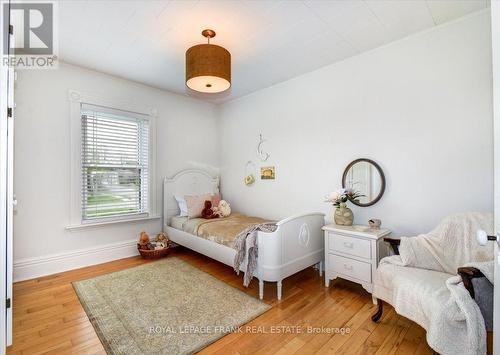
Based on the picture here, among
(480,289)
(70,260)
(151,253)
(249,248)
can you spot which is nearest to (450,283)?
(480,289)

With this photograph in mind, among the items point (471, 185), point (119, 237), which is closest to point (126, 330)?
point (119, 237)

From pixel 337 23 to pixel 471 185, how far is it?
187 cm

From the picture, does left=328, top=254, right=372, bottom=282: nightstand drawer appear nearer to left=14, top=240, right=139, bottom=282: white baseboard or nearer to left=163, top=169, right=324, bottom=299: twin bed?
left=163, top=169, right=324, bottom=299: twin bed

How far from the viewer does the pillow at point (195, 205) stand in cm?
364

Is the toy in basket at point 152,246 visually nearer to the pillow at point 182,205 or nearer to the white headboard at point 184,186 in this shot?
the white headboard at point 184,186

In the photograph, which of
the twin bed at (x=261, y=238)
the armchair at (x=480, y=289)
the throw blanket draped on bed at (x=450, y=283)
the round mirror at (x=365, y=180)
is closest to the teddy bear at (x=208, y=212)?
the twin bed at (x=261, y=238)

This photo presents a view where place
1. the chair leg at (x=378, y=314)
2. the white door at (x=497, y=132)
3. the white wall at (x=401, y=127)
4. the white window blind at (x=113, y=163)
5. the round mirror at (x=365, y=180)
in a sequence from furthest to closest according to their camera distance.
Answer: the white window blind at (x=113, y=163), the round mirror at (x=365, y=180), the white wall at (x=401, y=127), the chair leg at (x=378, y=314), the white door at (x=497, y=132)

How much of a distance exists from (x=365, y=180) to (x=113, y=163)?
10.8 feet

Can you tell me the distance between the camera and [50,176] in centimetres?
292

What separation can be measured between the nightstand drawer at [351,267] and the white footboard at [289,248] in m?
0.25

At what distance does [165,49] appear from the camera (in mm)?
2660

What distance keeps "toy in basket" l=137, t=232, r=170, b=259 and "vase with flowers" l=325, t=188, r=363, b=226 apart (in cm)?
243

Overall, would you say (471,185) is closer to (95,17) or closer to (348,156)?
(348,156)

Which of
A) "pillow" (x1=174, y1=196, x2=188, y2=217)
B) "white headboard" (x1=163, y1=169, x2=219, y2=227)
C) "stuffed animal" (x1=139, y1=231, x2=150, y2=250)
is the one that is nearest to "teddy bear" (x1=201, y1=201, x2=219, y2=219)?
"pillow" (x1=174, y1=196, x2=188, y2=217)
